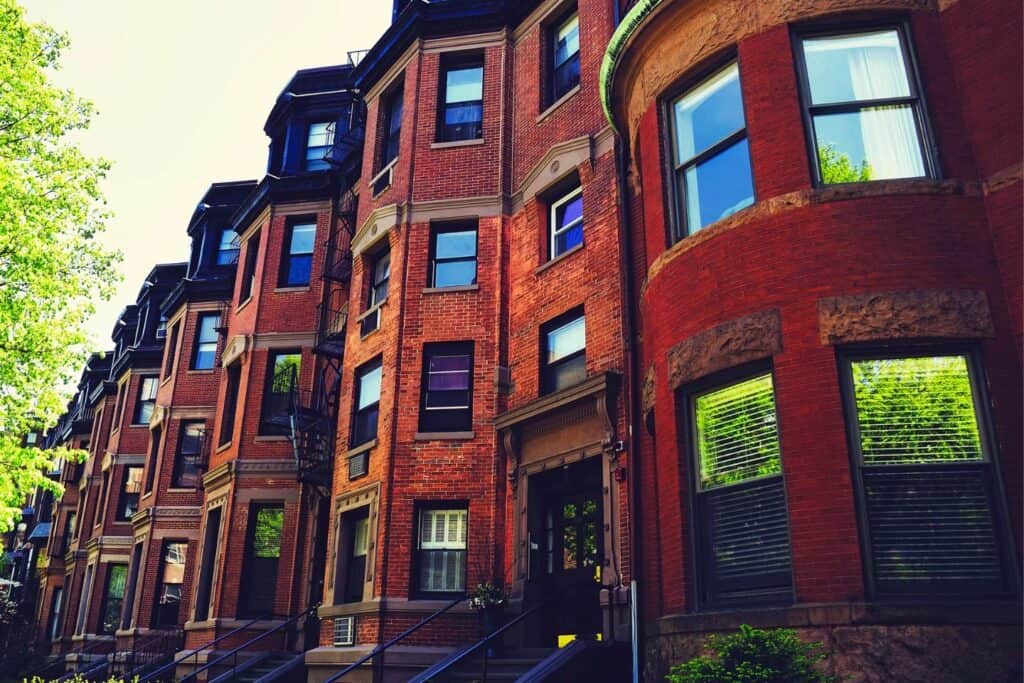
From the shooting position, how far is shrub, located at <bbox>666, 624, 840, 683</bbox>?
6766 millimetres

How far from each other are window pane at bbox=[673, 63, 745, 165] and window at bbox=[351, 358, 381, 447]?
8963mm

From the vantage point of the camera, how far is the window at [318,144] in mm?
25719

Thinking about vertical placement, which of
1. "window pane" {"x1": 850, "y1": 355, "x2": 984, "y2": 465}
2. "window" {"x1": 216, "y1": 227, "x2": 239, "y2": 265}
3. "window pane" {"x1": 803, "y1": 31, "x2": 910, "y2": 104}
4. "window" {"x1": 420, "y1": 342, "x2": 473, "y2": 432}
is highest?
"window" {"x1": 216, "y1": 227, "x2": 239, "y2": 265}

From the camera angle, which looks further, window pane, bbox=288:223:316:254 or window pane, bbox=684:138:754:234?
window pane, bbox=288:223:316:254

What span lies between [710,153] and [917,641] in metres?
5.91

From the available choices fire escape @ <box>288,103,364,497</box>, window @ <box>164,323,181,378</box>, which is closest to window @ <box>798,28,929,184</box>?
fire escape @ <box>288,103,364,497</box>

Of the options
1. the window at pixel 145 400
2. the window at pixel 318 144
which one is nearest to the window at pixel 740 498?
the window at pixel 318 144

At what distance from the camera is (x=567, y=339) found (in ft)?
48.5

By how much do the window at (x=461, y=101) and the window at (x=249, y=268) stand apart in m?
9.60

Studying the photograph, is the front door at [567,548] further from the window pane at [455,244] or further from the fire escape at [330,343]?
the fire escape at [330,343]

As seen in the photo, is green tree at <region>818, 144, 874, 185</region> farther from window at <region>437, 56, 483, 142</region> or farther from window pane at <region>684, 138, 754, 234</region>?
window at <region>437, 56, 483, 142</region>

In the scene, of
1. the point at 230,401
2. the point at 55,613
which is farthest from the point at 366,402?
the point at 55,613

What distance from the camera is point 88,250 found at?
1784 cm

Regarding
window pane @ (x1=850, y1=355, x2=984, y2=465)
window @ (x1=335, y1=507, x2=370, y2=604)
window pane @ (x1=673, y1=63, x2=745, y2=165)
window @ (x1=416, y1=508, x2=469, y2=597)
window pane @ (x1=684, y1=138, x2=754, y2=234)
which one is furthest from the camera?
window @ (x1=335, y1=507, x2=370, y2=604)
